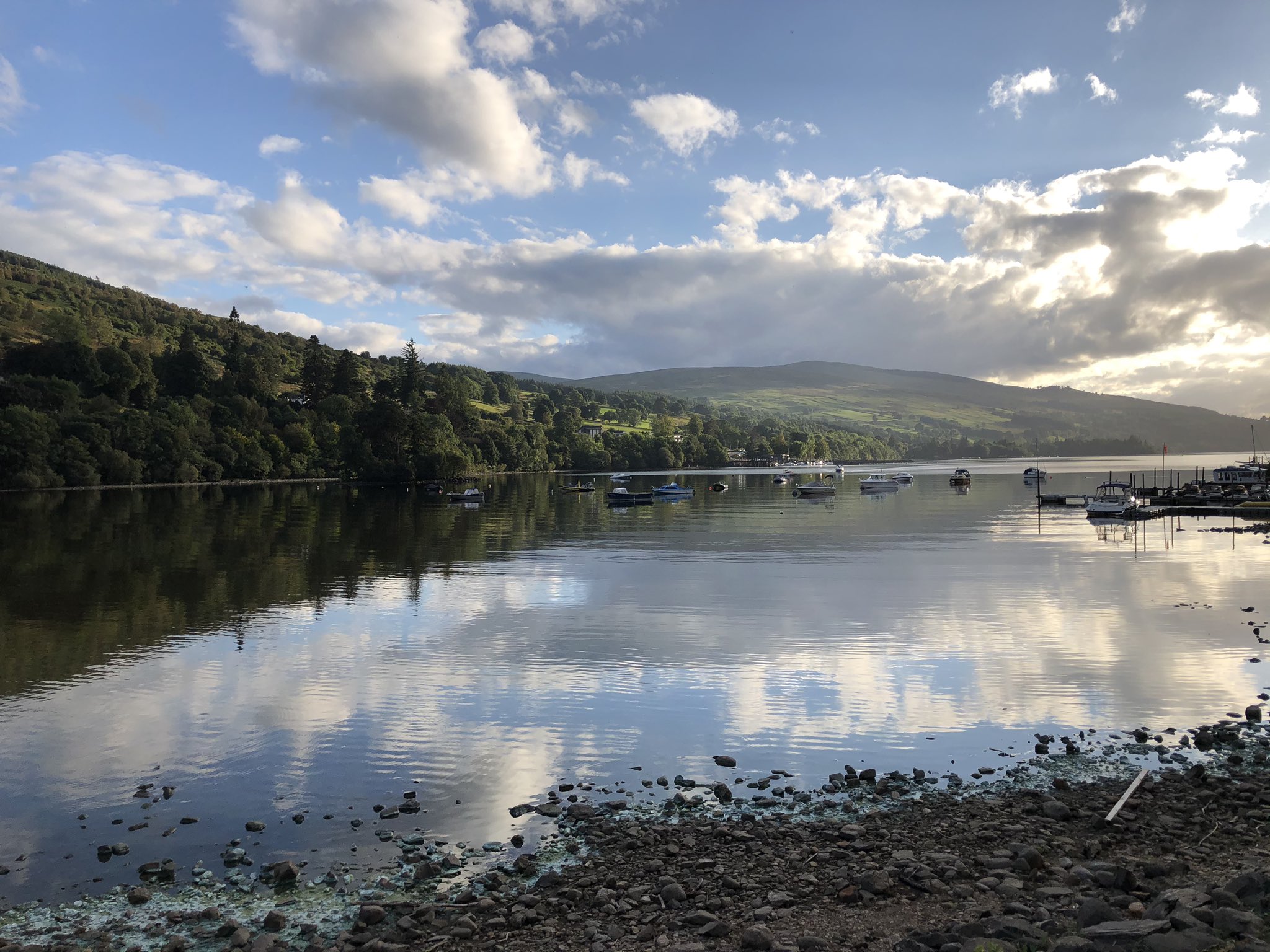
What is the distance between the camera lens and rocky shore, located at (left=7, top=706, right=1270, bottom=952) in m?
8.87

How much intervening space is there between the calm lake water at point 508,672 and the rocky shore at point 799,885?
3.32ft

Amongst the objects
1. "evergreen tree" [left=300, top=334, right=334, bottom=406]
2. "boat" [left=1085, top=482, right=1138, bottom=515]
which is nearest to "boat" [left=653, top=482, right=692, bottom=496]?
"boat" [left=1085, top=482, right=1138, bottom=515]

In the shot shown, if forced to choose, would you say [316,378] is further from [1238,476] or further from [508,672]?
[508,672]

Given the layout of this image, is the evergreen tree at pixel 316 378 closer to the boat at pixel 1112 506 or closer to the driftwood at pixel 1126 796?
the boat at pixel 1112 506

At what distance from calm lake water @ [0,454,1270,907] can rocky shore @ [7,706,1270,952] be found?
1.01m

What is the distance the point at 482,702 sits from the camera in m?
19.2

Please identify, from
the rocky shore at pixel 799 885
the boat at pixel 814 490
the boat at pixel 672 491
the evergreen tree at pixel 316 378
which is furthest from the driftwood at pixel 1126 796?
the evergreen tree at pixel 316 378

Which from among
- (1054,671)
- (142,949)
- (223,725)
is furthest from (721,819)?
(1054,671)

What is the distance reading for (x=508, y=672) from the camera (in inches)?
867

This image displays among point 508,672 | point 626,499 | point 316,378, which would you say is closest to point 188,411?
point 316,378

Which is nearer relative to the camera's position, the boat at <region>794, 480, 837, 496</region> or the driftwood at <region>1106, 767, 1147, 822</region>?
the driftwood at <region>1106, 767, 1147, 822</region>

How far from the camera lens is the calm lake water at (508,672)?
1389 cm

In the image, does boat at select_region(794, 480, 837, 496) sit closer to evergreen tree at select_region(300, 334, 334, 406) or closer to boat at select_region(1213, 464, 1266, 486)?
boat at select_region(1213, 464, 1266, 486)

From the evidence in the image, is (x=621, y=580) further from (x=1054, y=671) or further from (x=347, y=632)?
(x=1054, y=671)
